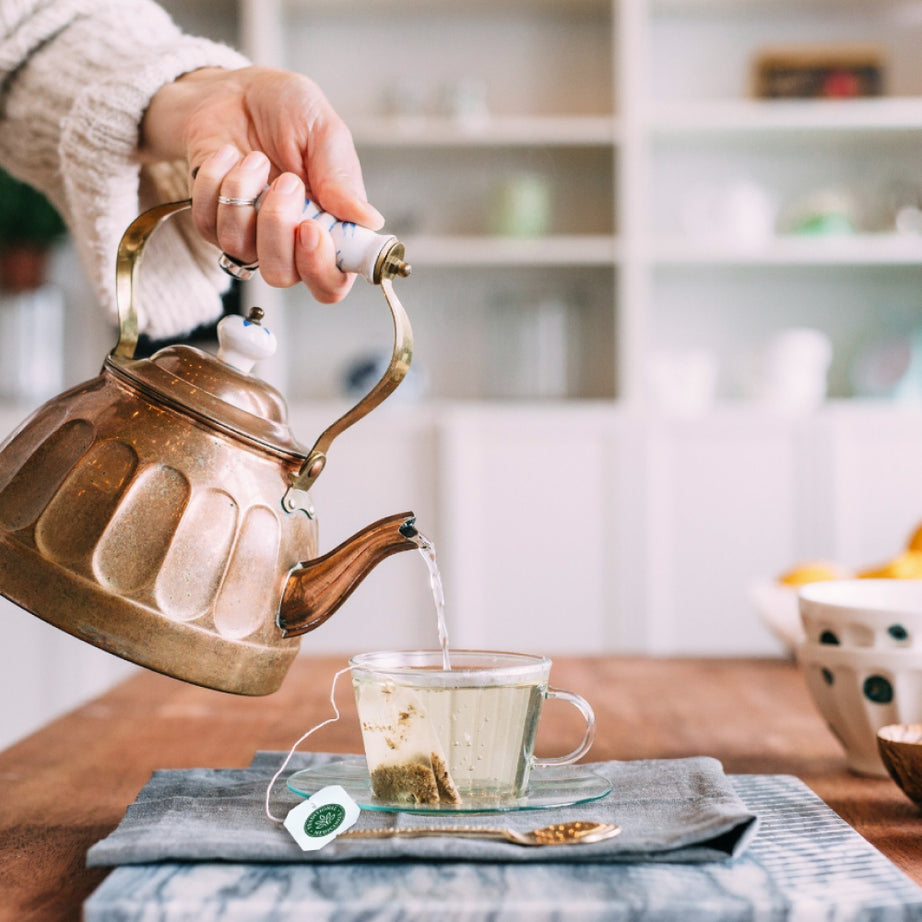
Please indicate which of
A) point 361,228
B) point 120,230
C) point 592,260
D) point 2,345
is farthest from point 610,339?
point 361,228

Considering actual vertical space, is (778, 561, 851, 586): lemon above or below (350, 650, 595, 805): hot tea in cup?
below

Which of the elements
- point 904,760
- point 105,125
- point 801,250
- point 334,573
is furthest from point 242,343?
point 801,250

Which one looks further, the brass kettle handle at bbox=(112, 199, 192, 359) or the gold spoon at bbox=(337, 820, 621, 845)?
the brass kettle handle at bbox=(112, 199, 192, 359)

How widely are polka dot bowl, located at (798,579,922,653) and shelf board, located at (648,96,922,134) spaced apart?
2151 mm

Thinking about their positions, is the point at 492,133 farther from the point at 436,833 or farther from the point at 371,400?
the point at 436,833

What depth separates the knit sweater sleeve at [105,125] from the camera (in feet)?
2.99

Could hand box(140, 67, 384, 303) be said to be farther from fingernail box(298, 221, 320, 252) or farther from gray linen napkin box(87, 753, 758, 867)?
gray linen napkin box(87, 753, 758, 867)

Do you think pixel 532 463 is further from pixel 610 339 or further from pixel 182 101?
pixel 182 101

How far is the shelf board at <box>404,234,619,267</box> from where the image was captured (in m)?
2.71

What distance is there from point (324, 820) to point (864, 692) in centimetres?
39

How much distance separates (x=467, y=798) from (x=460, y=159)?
8.45 feet

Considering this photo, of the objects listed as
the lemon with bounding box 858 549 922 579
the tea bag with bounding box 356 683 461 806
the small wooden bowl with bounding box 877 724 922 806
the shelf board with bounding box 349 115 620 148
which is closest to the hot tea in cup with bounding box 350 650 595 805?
the tea bag with bounding box 356 683 461 806

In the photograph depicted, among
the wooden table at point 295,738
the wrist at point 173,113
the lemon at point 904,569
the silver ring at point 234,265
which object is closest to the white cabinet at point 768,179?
the wooden table at point 295,738

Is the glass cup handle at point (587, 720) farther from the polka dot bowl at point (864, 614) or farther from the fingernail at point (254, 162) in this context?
the fingernail at point (254, 162)
